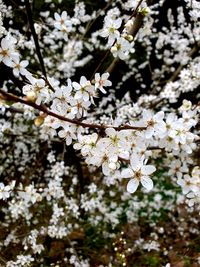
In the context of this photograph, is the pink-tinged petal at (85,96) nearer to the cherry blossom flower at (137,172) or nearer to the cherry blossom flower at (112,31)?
the cherry blossom flower at (137,172)

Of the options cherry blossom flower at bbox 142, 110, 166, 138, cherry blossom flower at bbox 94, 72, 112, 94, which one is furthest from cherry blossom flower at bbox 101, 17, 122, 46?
cherry blossom flower at bbox 142, 110, 166, 138

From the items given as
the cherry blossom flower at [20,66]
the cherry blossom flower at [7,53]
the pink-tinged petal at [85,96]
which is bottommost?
the pink-tinged petal at [85,96]

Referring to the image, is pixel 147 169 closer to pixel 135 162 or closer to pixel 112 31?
pixel 135 162

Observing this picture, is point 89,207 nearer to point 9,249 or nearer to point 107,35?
point 9,249

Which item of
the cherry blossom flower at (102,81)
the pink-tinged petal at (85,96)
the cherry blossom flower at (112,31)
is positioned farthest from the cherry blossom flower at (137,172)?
the cherry blossom flower at (112,31)

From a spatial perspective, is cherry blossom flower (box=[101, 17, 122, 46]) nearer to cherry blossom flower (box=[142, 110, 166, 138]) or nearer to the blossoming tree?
the blossoming tree

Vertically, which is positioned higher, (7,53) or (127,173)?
(7,53)

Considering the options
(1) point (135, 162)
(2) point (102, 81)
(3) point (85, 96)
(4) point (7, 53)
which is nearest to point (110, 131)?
(1) point (135, 162)

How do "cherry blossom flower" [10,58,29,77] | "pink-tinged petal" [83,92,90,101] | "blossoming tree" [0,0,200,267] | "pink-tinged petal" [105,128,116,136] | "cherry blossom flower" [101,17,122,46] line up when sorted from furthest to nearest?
"cherry blossom flower" [101,17,122,46] < "cherry blossom flower" [10,58,29,77] < "pink-tinged petal" [83,92,90,101] < "blossoming tree" [0,0,200,267] < "pink-tinged petal" [105,128,116,136]

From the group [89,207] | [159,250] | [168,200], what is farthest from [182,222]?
[89,207]

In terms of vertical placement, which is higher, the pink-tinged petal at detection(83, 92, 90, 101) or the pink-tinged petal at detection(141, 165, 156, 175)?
the pink-tinged petal at detection(83, 92, 90, 101)

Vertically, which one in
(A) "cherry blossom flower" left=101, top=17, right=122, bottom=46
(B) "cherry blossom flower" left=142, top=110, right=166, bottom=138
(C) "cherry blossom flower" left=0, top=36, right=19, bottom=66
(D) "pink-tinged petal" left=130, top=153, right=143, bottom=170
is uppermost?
(A) "cherry blossom flower" left=101, top=17, right=122, bottom=46

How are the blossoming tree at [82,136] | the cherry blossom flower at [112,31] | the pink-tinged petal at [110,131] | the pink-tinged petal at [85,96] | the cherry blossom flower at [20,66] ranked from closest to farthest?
the pink-tinged petal at [110,131], the blossoming tree at [82,136], the pink-tinged petal at [85,96], the cherry blossom flower at [20,66], the cherry blossom flower at [112,31]
